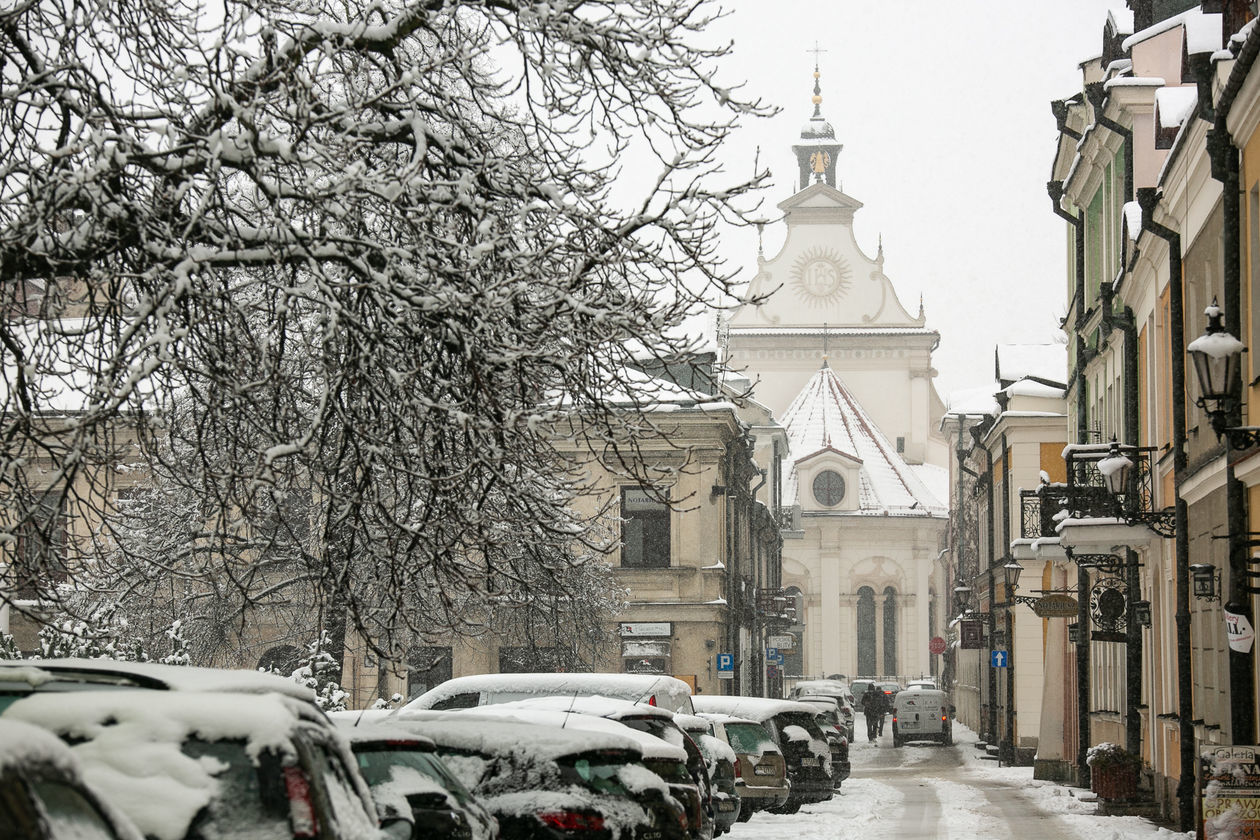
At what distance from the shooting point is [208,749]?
234 inches

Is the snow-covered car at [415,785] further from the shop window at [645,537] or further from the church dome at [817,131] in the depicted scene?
the church dome at [817,131]

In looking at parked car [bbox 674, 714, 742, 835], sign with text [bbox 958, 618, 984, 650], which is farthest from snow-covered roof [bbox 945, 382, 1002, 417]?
parked car [bbox 674, 714, 742, 835]

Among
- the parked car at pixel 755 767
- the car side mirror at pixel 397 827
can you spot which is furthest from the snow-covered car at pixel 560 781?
the parked car at pixel 755 767

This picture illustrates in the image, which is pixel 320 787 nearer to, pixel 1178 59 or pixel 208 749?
pixel 208 749

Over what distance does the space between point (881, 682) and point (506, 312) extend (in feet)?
268

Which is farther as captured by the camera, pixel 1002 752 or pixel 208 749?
pixel 1002 752

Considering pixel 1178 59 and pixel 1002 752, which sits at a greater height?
pixel 1178 59

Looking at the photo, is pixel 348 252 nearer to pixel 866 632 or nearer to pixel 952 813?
pixel 952 813

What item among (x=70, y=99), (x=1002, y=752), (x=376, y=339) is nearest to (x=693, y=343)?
(x=376, y=339)

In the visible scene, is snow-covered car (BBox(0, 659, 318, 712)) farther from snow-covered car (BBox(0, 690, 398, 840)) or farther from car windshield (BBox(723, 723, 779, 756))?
car windshield (BBox(723, 723, 779, 756))

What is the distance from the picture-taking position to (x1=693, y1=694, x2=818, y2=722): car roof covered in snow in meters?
25.3

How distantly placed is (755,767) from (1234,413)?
28.1 ft

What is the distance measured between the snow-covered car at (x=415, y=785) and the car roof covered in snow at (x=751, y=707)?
15.9 metres

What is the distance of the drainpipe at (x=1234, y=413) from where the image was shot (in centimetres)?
1653
